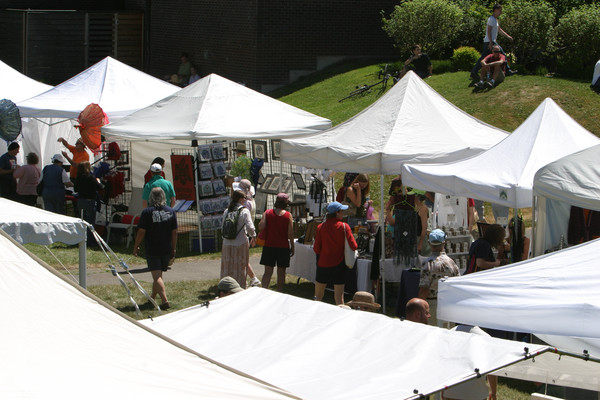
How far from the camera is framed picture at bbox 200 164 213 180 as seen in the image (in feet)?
50.9

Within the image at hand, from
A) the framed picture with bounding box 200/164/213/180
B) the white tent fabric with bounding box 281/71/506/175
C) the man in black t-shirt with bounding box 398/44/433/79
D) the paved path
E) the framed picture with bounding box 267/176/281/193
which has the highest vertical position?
the man in black t-shirt with bounding box 398/44/433/79

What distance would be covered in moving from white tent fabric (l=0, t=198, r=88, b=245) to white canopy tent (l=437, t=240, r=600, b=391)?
440 cm

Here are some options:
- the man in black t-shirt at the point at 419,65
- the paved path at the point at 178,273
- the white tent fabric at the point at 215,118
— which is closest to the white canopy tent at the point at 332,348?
the paved path at the point at 178,273

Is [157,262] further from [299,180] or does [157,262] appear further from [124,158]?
[124,158]

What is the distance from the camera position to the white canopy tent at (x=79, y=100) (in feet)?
57.5

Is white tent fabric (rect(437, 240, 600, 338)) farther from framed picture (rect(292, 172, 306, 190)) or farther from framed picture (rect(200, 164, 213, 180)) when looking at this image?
framed picture (rect(292, 172, 306, 190))

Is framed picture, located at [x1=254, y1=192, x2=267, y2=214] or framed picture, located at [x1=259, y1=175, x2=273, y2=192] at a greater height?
framed picture, located at [x1=259, y1=175, x2=273, y2=192]

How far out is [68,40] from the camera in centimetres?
3428

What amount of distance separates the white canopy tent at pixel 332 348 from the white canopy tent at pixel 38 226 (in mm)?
3182

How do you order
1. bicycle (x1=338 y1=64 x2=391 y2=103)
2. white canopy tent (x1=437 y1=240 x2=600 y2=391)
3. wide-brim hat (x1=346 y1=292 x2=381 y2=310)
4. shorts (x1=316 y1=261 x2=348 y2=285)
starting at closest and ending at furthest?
white canopy tent (x1=437 y1=240 x2=600 y2=391) → wide-brim hat (x1=346 y1=292 x2=381 y2=310) → shorts (x1=316 y1=261 x2=348 y2=285) → bicycle (x1=338 y1=64 x2=391 y2=103)

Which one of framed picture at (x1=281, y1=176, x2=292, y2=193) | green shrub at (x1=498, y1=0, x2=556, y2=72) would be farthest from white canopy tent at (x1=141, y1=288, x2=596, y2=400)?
green shrub at (x1=498, y1=0, x2=556, y2=72)

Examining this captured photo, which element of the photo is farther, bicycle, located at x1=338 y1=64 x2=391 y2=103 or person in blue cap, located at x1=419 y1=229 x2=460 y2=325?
bicycle, located at x1=338 y1=64 x2=391 y2=103

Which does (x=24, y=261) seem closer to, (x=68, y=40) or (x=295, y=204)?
(x=295, y=204)

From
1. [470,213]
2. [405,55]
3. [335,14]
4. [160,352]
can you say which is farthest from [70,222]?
[335,14]
